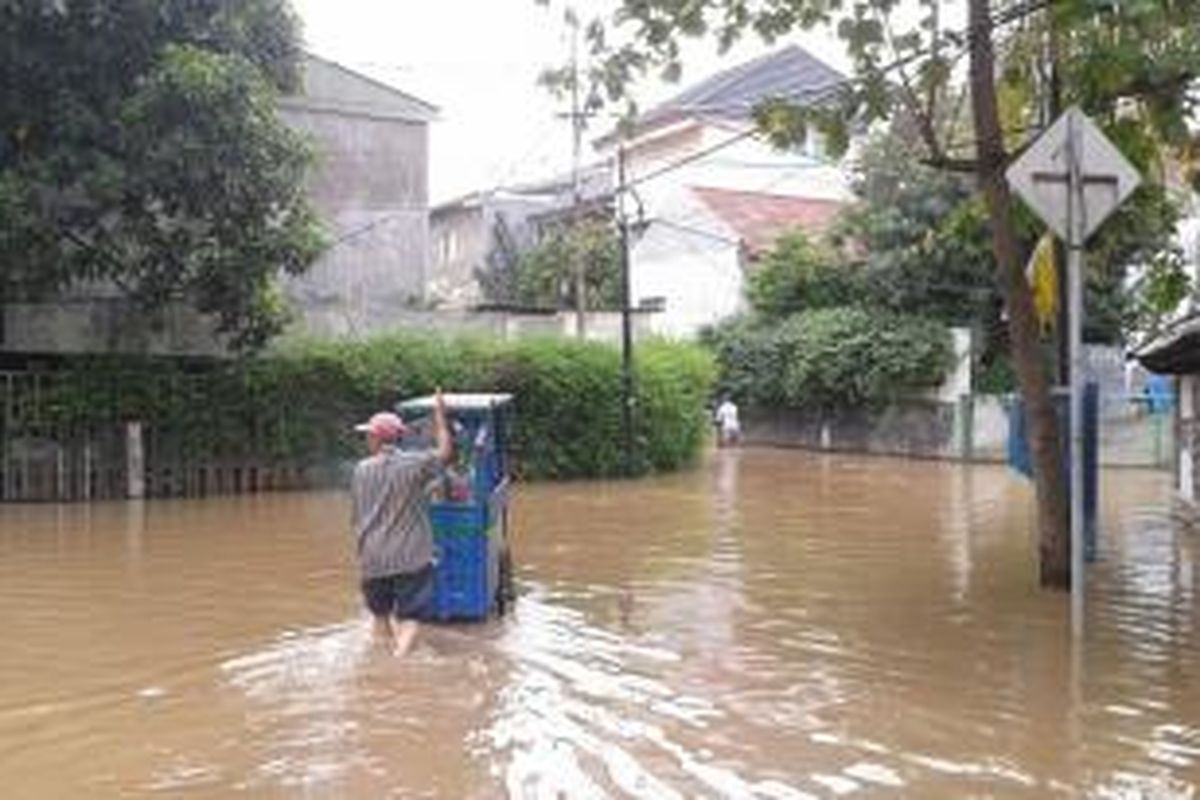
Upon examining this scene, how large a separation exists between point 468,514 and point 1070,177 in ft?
15.6

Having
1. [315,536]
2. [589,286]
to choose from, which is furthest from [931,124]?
[589,286]

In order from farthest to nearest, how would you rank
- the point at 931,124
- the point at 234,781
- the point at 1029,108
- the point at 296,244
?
1. the point at 296,244
2. the point at 1029,108
3. the point at 931,124
4. the point at 234,781

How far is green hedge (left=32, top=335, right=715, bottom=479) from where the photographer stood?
26.7 m

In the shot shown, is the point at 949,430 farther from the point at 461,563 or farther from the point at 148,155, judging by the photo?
the point at 461,563

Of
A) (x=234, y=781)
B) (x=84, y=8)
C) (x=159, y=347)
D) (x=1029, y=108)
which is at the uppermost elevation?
(x=84, y=8)

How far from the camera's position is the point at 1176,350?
2123 cm

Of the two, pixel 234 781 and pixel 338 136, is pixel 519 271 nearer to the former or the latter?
pixel 338 136

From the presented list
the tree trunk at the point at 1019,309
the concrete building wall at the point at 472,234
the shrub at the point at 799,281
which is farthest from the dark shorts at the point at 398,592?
the concrete building wall at the point at 472,234

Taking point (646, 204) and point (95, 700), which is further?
point (646, 204)

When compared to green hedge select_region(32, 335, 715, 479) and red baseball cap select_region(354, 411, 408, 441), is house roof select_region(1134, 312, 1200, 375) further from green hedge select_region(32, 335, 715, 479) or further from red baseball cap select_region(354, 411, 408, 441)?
green hedge select_region(32, 335, 715, 479)

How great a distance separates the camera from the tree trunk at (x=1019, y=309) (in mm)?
14547

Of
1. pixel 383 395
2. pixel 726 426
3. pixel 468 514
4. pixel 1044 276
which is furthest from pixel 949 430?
pixel 468 514

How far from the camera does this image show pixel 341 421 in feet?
95.3

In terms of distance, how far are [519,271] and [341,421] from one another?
2417cm
